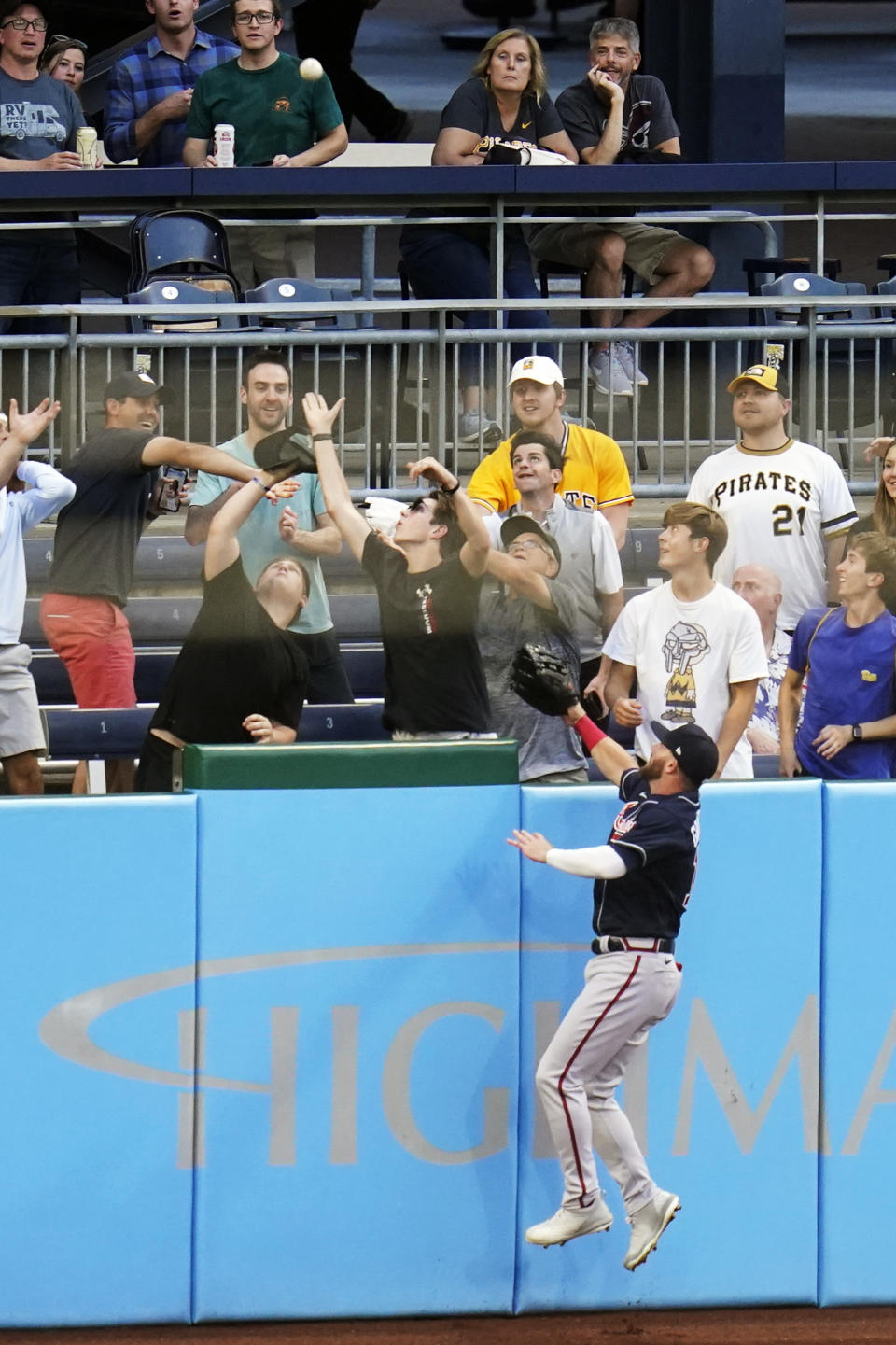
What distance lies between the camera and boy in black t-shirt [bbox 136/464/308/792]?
19.7 feet

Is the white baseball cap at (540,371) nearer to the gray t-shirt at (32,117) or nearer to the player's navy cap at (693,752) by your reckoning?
the player's navy cap at (693,752)

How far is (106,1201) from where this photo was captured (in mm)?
5305

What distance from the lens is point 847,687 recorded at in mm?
6180

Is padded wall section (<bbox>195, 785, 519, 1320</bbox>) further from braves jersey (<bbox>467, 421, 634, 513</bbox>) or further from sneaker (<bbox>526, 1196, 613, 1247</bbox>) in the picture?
braves jersey (<bbox>467, 421, 634, 513</bbox>)

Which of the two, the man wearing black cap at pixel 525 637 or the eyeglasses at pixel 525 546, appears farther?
the eyeglasses at pixel 525 546

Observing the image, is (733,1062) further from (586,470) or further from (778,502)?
(586,470)

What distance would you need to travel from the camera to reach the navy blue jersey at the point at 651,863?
5.08 m


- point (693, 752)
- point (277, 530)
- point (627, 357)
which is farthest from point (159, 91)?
point (693, 752)

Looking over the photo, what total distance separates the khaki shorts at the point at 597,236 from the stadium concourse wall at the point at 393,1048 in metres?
4.19

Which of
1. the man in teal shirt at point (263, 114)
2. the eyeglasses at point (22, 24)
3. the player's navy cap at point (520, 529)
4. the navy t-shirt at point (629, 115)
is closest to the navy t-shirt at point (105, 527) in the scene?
the player's navy cap at point (520, 529)

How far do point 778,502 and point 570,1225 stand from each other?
290cm

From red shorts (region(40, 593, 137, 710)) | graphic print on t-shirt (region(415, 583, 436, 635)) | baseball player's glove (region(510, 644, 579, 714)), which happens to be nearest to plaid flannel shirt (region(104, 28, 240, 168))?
red shorts (region(40, 593, 137, 710))

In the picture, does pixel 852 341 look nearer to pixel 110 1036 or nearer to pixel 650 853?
pixel 650 853

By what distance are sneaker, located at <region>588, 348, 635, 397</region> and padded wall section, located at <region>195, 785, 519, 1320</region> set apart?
332cm
